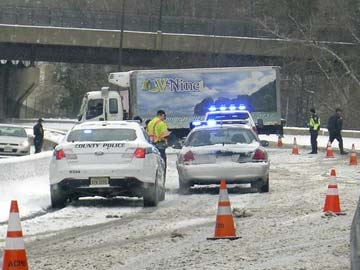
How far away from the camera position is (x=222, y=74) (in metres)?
39.5

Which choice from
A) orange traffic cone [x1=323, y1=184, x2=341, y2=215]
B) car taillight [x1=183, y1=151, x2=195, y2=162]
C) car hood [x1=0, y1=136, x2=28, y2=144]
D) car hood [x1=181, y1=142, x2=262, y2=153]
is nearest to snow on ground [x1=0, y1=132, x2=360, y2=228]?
car taillight [x1=183, y1=151, x2=195, y2=162]

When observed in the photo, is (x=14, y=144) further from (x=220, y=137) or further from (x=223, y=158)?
(x=223, y=158)

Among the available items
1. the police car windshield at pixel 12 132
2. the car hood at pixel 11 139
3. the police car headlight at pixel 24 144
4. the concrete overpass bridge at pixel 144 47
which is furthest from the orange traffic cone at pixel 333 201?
the concrete overpass bridge at pixel 144 47

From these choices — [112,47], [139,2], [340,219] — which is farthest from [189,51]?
[340,219]

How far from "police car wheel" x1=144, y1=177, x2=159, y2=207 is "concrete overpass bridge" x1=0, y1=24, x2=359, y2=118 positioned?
42985 millimetres

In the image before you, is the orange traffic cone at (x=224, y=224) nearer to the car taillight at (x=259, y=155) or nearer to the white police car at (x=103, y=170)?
the white police car at (x=103, y=170)

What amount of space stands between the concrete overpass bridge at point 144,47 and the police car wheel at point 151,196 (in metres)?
43.0

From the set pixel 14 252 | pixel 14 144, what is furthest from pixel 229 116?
pixel 14 252

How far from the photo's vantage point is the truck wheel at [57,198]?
16.0 metres

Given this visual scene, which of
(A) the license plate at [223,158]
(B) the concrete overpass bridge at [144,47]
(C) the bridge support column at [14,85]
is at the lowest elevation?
(A) the license plate at [223,158]

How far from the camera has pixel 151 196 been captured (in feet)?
53.1

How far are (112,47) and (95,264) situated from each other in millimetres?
55010

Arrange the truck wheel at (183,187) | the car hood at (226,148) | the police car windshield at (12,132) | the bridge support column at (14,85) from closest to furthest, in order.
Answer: the car hood at (226,148)
the truck wheel at (183,187)
the police car windshield at (12,132)
the bridge support column at (14,85)

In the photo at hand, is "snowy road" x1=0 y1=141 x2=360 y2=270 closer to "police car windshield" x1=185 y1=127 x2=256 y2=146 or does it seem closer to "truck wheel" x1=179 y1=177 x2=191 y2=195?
"truck wheel" x1=179 y1=177 x2=191 y2=195
